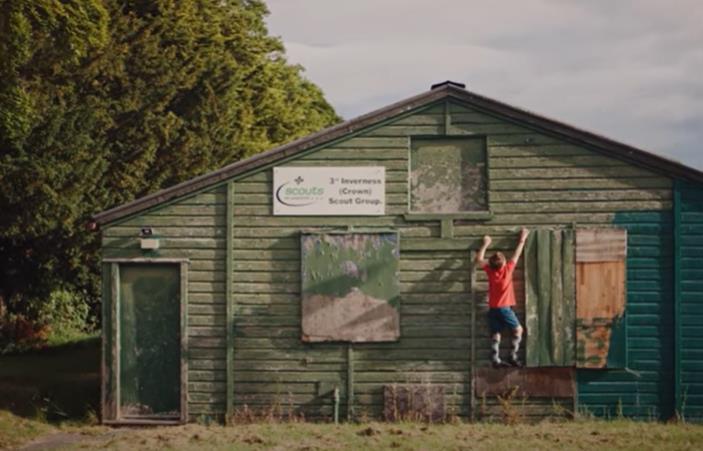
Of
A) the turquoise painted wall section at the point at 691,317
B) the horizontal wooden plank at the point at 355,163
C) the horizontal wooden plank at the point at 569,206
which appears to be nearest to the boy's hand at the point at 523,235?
the horizontal wooden plank at the point at 569,206

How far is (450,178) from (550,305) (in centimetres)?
245

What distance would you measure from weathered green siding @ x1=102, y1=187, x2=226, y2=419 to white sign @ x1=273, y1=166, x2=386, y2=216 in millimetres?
943

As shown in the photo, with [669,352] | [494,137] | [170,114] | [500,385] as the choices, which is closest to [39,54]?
[170,114]

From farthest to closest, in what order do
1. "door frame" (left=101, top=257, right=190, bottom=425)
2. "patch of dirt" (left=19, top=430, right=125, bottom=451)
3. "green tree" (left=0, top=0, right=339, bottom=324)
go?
"green tree" (left=0, top=0, right=339, bottom=324) → "door frame" (left=101, top=257, right=190, bottom=425) → "patch of dirt" (left=19, top=430, right=125, bottom=451)

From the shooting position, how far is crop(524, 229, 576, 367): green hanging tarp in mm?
17109

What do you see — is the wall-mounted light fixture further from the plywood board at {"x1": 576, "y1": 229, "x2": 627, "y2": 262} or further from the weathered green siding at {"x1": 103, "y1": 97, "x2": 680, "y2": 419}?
the plywood board at {"x1": 576, "y1": 229, "x2": 627, "y2": 262}

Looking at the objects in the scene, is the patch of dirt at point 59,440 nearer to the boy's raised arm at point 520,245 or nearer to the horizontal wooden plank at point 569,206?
the boy's raised arm at point 520,245

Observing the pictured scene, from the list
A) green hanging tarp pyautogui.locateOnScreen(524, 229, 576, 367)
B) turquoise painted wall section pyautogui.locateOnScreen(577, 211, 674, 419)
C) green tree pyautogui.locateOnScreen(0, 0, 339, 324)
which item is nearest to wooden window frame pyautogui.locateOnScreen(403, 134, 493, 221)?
green hanging tarp pyautogui.locateOnScreen(524, 229, 576, 367)

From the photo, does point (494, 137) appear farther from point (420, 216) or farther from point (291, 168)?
point (291, 168)

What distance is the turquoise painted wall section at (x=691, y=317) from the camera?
17.0 m

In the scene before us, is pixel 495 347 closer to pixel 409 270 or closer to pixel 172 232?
pixel 409 270

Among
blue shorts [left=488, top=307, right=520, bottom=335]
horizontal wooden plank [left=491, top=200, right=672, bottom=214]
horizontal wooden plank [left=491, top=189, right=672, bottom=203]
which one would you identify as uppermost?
horizontal wooden plank [left=491, top=189, right=672, bottom=203]

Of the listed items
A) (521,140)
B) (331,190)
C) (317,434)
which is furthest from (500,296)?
(317,434)

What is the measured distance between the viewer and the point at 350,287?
56.8 ft
